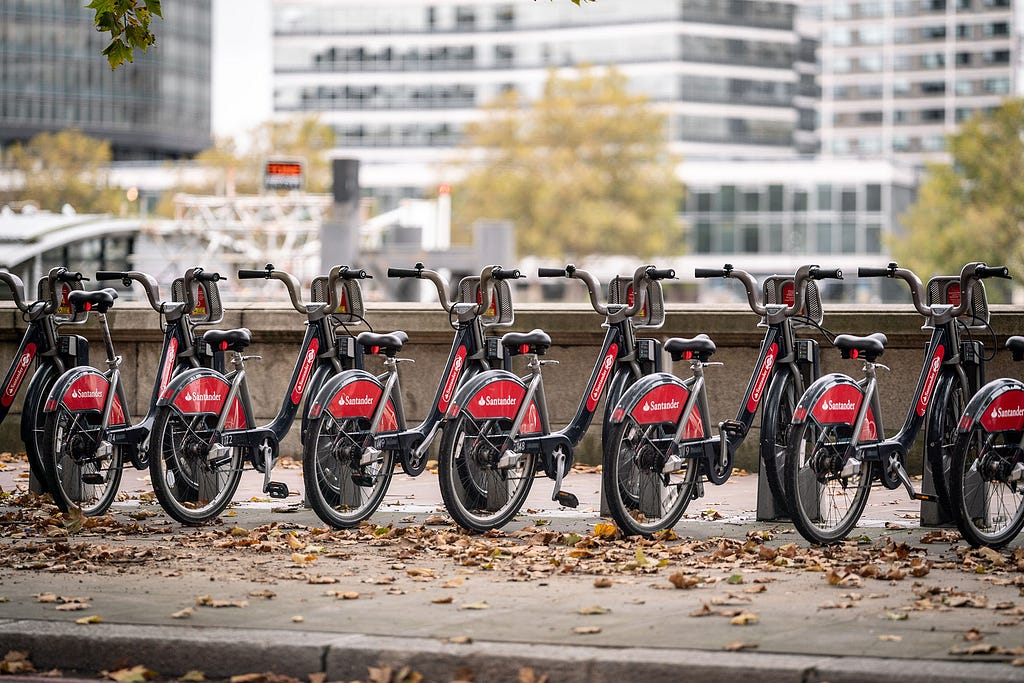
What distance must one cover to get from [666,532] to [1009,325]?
12.1ft

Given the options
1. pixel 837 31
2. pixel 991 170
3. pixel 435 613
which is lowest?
pixel 435 613

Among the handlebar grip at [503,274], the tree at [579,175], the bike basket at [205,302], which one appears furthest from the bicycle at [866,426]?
the tree at [579,175]

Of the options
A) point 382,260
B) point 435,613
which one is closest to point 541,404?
point 435,613

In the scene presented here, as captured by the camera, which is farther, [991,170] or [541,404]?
[991,170]

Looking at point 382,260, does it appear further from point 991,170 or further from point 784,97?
point 784,97

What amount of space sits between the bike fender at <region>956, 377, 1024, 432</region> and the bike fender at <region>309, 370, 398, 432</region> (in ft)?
9.28

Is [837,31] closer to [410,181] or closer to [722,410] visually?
[410,181]

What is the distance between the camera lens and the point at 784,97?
10838cm

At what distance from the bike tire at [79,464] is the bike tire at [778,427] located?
3349 millimetres

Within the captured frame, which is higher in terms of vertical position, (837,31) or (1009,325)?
(837,31)

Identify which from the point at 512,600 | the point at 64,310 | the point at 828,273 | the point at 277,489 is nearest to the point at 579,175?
the point at 64,310

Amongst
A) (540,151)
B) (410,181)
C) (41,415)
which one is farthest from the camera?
(410,181)

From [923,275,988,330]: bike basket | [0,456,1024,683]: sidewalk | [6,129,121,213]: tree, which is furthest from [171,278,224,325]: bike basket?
[6,129,121,213]: tree

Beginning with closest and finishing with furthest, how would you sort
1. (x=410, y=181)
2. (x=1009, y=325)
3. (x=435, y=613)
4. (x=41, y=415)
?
(x=435, y=613) < (x=41, y=415) < (x=1009, y=325) < (x=410, y=181)
